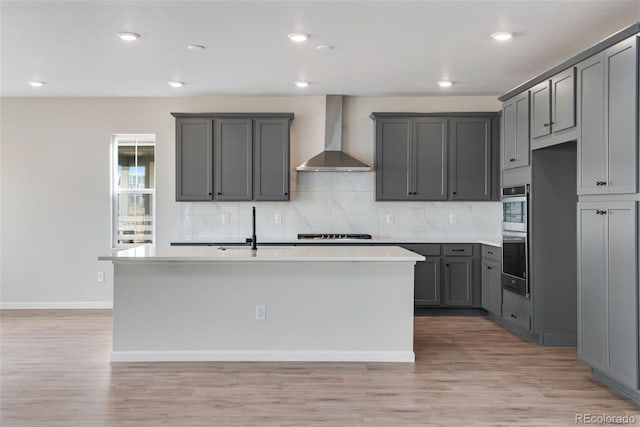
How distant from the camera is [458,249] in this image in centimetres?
619

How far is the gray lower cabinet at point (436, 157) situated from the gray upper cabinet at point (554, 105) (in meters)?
1.56

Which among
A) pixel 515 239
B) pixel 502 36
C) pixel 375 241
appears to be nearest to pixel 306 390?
pixel 515 239

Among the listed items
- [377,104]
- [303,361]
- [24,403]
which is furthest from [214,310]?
[377,104]

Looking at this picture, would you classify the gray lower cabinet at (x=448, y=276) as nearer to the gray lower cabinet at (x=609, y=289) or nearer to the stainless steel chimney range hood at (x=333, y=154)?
the stainless steel chimney range hood at (x=333, y=154)

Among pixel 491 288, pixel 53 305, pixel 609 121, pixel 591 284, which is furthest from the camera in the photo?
pixel 53 305

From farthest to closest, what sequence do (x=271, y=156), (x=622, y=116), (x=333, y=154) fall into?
(x=333, y=154)
(x=271, y=156)
(x=622, y=116)

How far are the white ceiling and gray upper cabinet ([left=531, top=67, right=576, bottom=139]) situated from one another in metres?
0.32

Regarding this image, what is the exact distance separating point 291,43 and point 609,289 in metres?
2.97

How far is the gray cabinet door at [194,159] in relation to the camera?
6379 mm

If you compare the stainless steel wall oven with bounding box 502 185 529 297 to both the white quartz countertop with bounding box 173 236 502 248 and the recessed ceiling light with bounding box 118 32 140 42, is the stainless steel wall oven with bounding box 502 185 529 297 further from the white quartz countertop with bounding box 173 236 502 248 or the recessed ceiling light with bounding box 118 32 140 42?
the recessed ceiling light with bounding box 118 32 140 42

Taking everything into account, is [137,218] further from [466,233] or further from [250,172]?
[466,233]

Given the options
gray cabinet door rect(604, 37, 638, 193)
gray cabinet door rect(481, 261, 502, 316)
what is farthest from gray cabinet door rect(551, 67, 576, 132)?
gray cabinet door rect(481, 261, 502, 316)

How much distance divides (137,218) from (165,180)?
614 mm

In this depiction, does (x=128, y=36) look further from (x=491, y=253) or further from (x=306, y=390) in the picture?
(x=491, y=253)
